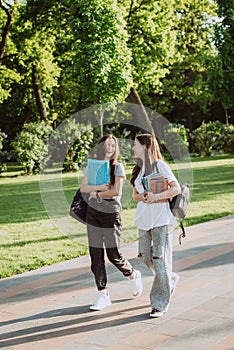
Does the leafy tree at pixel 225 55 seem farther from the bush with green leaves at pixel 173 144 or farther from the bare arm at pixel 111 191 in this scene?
the bare arm at pixel 111 191

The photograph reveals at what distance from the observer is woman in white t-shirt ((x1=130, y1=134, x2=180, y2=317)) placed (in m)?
5.54

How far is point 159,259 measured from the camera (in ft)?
18.3

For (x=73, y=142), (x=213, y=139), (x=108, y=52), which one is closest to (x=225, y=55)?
(x=108, y=52)

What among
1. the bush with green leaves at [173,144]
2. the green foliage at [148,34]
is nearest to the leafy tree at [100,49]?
the bush with green leaves at [173,144]

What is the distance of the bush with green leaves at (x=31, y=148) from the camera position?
2745 centimetres

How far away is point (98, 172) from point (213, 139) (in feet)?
106

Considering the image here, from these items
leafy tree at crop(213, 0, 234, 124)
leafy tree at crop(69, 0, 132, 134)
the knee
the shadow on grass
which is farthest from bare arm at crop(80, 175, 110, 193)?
leafy tree at crop(69, 0, 132, 134)

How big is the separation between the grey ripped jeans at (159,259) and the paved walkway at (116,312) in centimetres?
17

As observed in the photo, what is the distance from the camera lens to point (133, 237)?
10.1 metres

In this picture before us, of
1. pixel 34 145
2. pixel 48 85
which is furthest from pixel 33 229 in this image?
pixel 48 85

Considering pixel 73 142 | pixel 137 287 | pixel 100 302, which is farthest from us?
pixel 73 142

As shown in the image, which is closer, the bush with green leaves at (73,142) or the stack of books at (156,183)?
the stack of books at (156,183)

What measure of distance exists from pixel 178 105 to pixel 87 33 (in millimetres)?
27787

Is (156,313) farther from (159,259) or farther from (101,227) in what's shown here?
(101,227)
